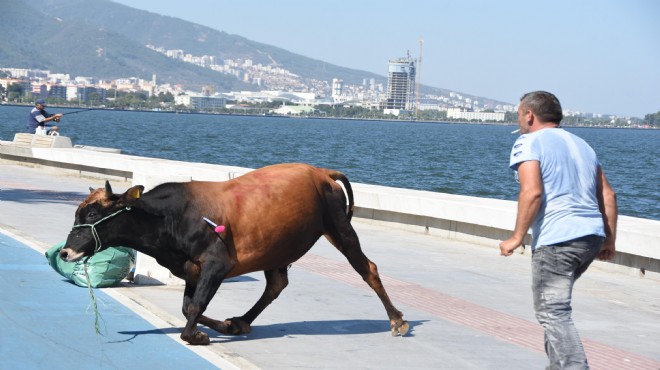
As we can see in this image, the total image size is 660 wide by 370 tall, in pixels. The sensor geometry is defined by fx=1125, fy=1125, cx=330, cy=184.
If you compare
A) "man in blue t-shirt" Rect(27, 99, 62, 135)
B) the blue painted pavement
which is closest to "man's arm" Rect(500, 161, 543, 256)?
the blue painted pavement

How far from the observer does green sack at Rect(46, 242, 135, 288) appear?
10.2 metres

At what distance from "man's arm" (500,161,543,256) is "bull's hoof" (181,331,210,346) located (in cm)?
258

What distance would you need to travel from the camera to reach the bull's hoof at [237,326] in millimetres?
8578

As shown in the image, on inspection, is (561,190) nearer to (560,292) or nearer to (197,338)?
(560,292)

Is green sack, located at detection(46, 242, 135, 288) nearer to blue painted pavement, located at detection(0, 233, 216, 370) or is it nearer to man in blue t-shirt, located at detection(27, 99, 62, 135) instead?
blue painted pavement, located at detection(0, 233, 216, 370)

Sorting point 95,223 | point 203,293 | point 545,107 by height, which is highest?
point 545,107

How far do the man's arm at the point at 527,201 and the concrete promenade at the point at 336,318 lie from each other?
67.4 inches

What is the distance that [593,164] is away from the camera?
668 cm

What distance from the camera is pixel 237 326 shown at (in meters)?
8.60

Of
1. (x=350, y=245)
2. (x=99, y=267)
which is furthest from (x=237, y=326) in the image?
(x=99, y=267)

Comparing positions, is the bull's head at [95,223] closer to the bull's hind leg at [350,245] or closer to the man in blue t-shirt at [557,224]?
the bull's hind leg at [350,245]

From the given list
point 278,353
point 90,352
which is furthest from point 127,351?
point 278,353

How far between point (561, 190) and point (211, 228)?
2.69 meters

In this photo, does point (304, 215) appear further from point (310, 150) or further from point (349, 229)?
point (310, 150)
